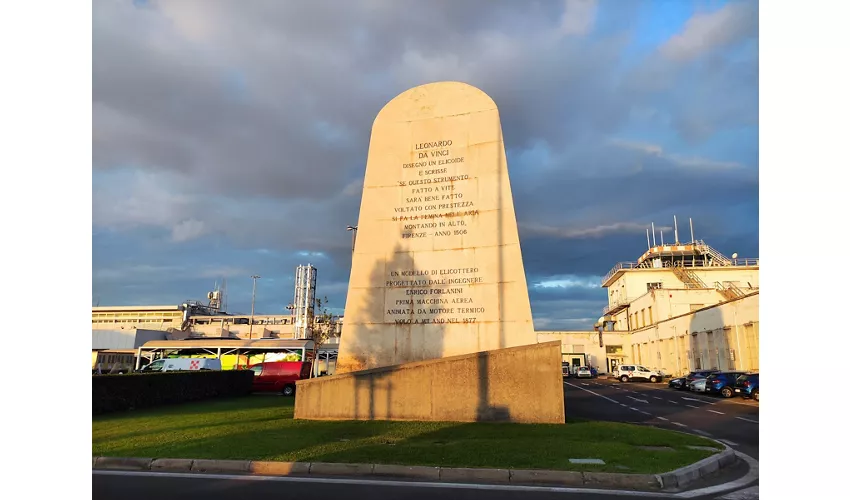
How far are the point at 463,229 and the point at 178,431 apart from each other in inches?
388

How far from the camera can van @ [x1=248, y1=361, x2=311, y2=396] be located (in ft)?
111

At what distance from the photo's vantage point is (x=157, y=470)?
9.59 meters

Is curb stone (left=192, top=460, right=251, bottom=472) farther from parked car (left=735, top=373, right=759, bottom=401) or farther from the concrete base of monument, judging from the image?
parked car (left=735, top=373, right=759, bottom=401)

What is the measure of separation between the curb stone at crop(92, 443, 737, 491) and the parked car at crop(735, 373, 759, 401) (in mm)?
21832

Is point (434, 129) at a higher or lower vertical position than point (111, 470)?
higher

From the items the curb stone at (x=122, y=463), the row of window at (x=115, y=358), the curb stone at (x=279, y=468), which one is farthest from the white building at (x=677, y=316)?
the row of window at (x=115, y=358)

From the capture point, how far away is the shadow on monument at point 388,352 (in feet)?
47.7

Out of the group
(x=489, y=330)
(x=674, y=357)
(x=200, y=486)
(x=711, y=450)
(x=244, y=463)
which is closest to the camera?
(x=200, y=486)

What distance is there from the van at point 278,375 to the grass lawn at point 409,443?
18.2 metres

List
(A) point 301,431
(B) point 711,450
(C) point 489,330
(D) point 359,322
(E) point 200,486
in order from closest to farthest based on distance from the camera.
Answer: (E) point 200,486
(B) point 711,450
(A) point 301,431
(C) point 489,330
(D) point 359,322

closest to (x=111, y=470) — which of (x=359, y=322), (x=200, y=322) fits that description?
(x=359, y=322)

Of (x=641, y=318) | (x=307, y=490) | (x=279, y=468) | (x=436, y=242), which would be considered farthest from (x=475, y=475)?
(x=641, y=318)

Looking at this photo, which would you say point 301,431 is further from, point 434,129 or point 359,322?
point 434,129

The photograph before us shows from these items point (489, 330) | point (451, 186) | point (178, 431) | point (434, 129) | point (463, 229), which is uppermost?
point (434, 129)
